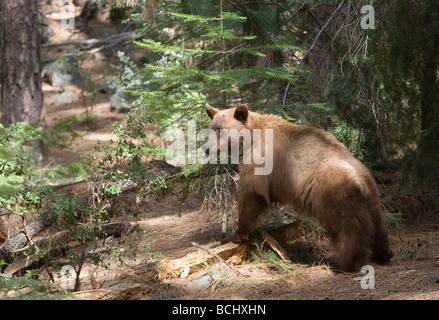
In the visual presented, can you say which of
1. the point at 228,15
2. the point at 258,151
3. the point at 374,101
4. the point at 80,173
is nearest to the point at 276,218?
the point at 258,151

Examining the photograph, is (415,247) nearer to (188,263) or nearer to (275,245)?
(275,245)

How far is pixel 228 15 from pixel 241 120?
4.06ft

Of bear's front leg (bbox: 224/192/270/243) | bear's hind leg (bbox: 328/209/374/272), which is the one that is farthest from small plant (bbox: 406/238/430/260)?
bear's front leg (bbox: 224/192/270/243)

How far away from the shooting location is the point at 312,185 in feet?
16.5

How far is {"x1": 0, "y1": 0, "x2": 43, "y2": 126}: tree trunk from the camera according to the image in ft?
33.9

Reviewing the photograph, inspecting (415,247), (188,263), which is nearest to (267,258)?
(188,263)

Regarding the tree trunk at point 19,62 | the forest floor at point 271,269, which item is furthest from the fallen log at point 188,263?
the tree trunk at point 19,62

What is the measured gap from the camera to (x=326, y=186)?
4902mm

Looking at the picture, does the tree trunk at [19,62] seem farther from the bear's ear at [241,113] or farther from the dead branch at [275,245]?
the dead branch at [275,245]

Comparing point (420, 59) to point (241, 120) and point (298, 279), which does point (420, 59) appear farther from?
point (298, 279)

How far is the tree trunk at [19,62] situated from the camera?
407 inches

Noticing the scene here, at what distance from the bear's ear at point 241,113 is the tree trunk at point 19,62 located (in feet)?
21.6

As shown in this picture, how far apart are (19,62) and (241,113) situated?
697cm

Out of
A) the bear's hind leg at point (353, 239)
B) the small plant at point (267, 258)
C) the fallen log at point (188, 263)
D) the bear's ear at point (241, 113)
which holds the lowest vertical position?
the small plant at point (267, 258)
